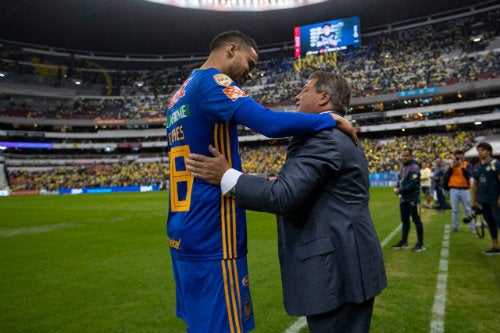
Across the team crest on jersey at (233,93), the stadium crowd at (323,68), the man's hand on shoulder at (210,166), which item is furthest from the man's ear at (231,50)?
the stadium crowd at (323,68)

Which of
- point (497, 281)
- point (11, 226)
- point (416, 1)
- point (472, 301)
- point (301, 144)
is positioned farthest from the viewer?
point (416, 1)

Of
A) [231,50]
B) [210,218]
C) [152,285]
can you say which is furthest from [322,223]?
[152,285]

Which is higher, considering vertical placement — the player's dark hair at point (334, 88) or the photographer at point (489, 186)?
the player's dark hair at point (334, 88)

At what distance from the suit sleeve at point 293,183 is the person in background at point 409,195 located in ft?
24.6

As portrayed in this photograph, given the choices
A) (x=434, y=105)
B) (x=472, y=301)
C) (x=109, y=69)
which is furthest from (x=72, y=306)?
(x=109, y=69)

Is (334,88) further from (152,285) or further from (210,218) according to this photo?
(152,285)

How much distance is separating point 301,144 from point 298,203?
34 cm

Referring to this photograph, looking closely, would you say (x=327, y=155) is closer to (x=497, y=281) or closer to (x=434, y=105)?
(x=497, y=281)

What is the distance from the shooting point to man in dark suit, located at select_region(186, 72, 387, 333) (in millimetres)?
1757

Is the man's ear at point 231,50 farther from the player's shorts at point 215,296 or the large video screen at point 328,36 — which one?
the large video screen at point 328,36

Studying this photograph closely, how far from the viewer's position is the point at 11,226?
1409 cm

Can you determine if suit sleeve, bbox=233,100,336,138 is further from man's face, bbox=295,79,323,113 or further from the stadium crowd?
the stadium crowd

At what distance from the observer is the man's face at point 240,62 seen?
2373 millimetres

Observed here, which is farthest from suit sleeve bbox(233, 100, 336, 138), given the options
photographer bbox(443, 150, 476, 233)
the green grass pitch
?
photographer bbox(443, 150, 476, 233)
